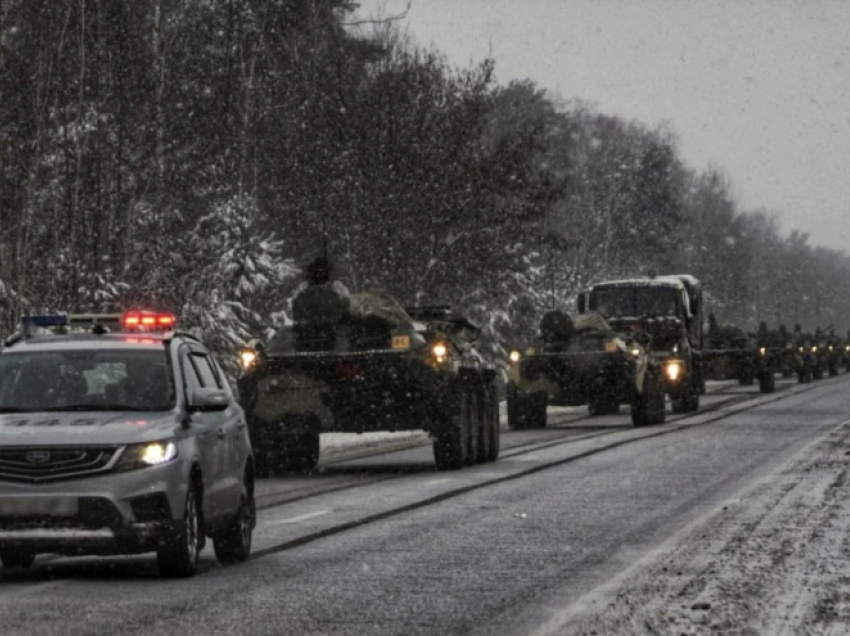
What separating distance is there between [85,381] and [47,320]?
0.80 meters

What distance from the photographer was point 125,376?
12.8 meters

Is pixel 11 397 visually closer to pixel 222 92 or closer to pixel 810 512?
pixel 810 512

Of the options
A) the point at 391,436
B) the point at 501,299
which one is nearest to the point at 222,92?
the point at 501,299

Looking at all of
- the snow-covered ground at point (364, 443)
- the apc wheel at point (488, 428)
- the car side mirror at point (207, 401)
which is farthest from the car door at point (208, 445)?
the snow-covered ground at point (364, 443)

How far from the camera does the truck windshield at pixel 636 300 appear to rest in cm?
3991

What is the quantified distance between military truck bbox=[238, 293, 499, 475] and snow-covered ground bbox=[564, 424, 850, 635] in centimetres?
537

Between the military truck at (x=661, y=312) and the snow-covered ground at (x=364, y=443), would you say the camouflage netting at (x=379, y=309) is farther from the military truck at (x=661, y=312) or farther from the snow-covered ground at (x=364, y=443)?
the military truck at (x=661, y=312)

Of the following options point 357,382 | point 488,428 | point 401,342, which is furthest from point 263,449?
point 488,428

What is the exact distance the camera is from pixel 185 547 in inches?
476

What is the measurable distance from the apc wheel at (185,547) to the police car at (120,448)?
10 millimetres

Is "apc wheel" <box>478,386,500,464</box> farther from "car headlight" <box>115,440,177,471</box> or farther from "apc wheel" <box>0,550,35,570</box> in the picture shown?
"car headlight" <box>115,440,177,471</box>

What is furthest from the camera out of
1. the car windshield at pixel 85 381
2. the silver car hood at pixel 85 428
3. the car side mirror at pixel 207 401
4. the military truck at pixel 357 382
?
the military truck at pixel 357 382

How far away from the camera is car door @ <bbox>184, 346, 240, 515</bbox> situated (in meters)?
13.1

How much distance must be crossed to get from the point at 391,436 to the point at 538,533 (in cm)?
1718
